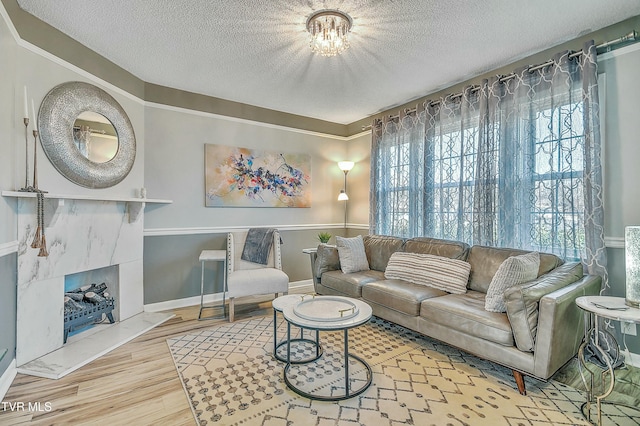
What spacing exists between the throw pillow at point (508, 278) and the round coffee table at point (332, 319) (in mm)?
954

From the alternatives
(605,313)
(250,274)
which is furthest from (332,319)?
(250,274)

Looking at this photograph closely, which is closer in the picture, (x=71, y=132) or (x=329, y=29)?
(x=329, y=29)

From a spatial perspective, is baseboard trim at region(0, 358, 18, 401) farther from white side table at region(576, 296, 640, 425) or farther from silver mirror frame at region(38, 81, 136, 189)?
white side table at region(576, 296, 640, 425)

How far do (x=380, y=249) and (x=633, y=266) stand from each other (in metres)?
2.25

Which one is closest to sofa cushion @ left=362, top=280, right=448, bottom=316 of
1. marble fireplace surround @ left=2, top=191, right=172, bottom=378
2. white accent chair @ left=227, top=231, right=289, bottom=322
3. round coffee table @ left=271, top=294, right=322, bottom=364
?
round coffee table @ left=271, top=294, right=322, bottom=364

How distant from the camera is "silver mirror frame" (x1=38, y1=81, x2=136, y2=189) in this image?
2.52 metres

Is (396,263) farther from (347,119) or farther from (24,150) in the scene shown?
(24,150)

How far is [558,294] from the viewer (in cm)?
196

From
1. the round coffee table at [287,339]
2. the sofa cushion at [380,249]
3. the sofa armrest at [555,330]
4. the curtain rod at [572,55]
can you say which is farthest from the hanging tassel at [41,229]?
the curtain rod at [572,55]

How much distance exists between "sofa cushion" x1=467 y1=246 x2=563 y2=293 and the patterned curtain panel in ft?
0.68

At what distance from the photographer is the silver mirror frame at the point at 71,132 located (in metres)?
2.52

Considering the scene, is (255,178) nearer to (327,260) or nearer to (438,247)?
(327,260)

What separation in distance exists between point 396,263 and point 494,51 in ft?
7.32

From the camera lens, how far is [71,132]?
268 cm
